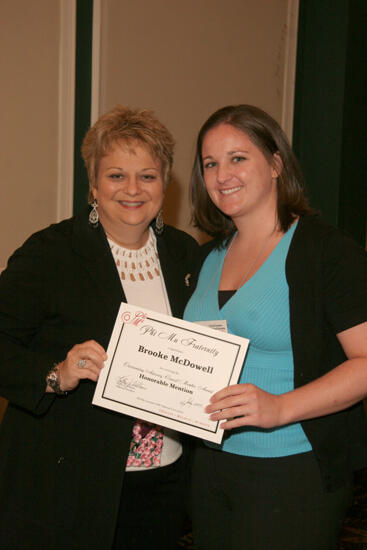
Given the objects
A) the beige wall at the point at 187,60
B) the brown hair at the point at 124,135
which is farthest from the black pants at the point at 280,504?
the beige wall at the point at 187,60

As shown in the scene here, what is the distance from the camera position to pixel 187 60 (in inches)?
141

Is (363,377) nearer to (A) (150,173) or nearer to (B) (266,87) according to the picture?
(A) (150,173)

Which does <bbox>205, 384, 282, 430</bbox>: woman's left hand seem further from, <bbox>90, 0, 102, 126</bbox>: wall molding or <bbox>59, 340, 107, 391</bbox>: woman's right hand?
<bbox>90, 0, 102, 126</bbox>: wall molding

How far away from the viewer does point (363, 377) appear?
157 cm

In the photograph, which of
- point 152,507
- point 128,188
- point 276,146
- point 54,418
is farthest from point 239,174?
point 152,507

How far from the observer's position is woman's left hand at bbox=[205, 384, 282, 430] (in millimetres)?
1508

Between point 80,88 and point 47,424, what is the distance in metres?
1.90

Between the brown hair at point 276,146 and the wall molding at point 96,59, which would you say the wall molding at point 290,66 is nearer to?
the wall molding at point 96,59

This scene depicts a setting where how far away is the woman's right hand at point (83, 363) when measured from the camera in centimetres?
165

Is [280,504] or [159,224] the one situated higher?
[159,224]

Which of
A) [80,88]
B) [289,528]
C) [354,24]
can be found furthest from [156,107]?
[289,528]

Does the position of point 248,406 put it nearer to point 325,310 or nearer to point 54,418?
point 325,310

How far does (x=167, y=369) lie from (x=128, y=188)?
67 centimetres
